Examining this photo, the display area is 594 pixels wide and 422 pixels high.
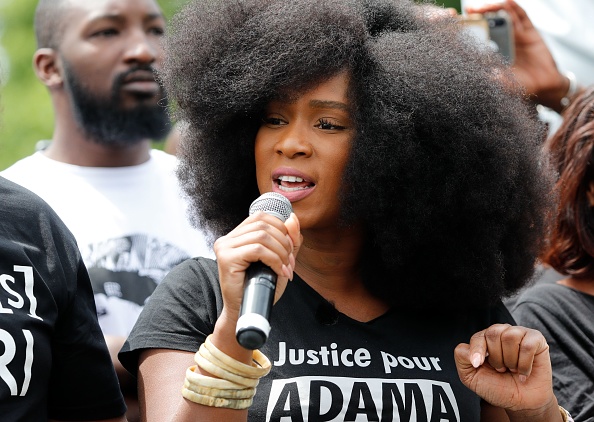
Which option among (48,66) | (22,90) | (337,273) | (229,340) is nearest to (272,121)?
(337,273)

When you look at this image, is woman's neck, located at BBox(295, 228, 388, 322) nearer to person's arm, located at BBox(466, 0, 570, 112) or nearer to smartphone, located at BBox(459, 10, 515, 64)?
smartphone, located at BBox(459, 10, 515, 64)

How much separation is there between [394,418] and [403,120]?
87 centimetres

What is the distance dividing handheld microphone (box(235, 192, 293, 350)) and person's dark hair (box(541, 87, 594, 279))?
161 centimetres

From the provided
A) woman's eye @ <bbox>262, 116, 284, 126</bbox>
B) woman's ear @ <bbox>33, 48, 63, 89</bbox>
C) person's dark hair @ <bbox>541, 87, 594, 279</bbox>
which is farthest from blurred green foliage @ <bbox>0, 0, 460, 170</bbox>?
woman's eye @ <bbox>262, 116, 284, 126</bbox>

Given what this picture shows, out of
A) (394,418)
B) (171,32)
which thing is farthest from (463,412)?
(171,32)

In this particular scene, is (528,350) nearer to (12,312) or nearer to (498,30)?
(12,312)

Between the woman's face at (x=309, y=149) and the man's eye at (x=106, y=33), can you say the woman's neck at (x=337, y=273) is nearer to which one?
the woman's face at (x=309, y=149)

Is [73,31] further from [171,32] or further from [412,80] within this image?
[412,80]

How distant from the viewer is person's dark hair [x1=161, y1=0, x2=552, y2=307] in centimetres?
314

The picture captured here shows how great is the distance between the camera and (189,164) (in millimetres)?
3457

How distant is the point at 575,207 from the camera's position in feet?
13.3

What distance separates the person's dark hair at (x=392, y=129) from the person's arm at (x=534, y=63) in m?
1.48

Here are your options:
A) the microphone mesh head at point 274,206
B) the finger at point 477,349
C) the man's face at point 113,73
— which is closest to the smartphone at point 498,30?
the man's face at point 113,73

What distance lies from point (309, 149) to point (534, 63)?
7.11 ft
